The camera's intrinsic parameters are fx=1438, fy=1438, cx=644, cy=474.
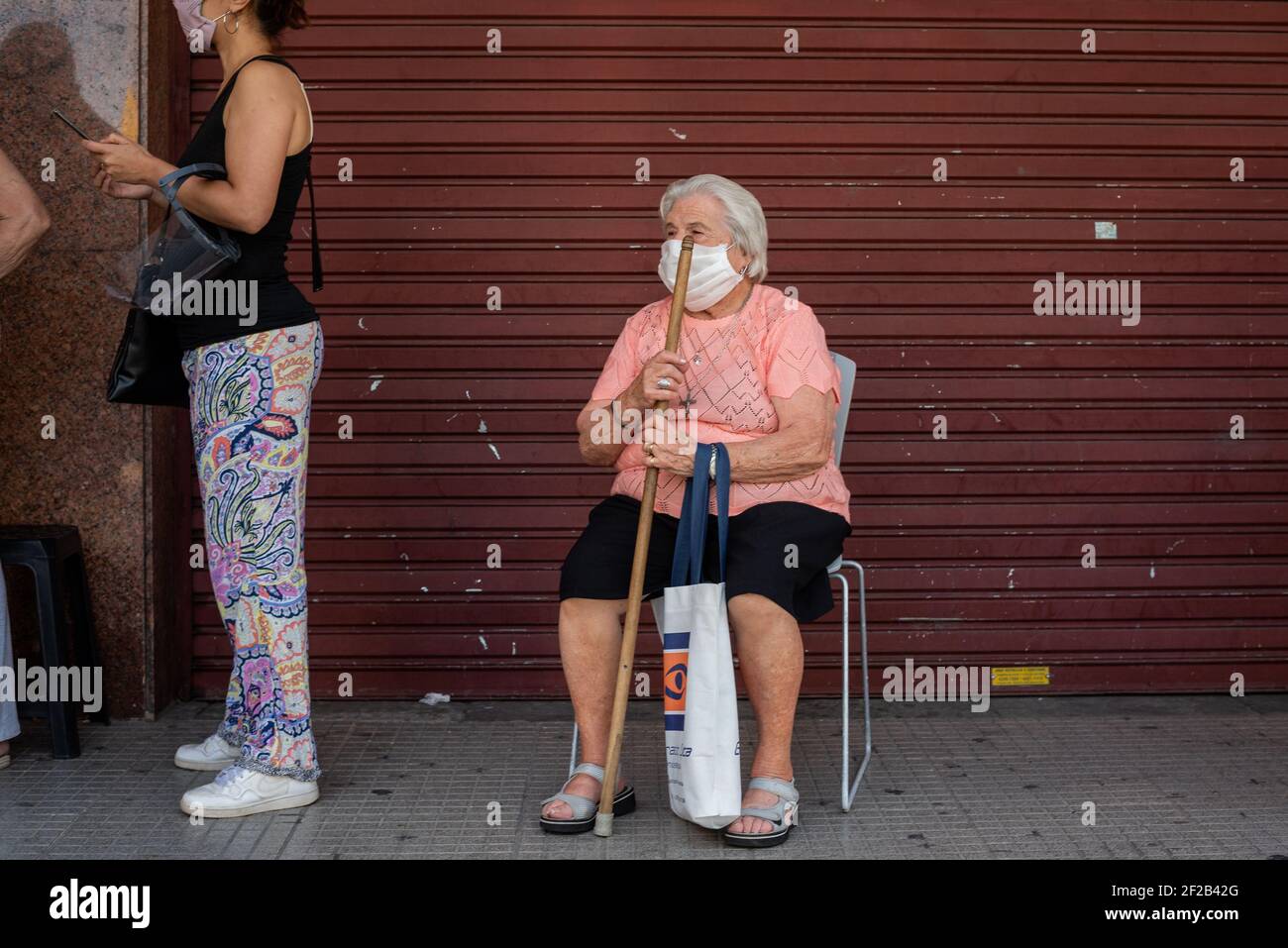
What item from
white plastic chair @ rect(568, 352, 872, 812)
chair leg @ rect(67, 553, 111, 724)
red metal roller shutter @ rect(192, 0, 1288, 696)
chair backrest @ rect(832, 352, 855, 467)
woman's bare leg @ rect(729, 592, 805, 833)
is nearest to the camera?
woman's bare leg @ rect(729, 592, 805, 833)

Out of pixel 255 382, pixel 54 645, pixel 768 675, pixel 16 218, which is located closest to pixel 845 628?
pixel 768 675

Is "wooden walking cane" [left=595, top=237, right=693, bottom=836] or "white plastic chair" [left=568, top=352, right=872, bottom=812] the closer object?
"wooden walking cane" [left=595, top=237, right=693, bottom=836]

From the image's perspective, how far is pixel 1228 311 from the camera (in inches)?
205

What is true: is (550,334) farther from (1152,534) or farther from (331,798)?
(1152,534)

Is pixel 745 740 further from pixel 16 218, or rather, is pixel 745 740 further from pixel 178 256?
pixel 16 218

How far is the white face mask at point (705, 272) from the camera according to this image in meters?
3.87

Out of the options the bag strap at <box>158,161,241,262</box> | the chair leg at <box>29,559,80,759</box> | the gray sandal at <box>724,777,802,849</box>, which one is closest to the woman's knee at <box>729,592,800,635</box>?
the gray sandal at <box>724,777,802,849</box>

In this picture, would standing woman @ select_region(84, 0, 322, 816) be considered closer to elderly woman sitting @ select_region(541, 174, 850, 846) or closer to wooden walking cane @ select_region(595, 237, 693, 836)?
elderly woman sitting @ select_region(541, 174, 850, 846)

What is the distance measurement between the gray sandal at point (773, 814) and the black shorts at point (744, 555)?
450 mm

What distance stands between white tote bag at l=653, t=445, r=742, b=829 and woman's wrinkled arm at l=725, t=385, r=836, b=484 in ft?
0.21

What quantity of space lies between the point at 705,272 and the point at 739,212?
0.64 feet

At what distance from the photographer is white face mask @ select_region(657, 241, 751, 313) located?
3.87 m

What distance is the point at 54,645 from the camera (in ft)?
14.4

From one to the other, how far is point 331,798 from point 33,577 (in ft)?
4.44
